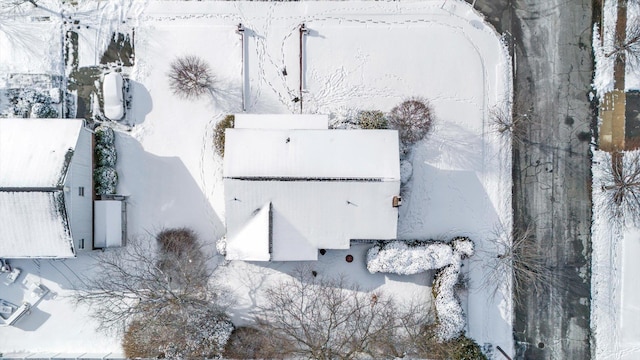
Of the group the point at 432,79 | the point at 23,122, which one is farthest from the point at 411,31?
the point at 23,122

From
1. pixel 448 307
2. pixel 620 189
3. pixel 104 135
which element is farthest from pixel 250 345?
pixel 620 189

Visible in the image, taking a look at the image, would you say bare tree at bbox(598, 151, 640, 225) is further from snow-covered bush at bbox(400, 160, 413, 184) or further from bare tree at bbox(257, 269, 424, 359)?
bare tree at bbox(257, 269, 424, 359)

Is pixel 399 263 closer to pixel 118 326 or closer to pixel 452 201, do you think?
pixel 452 201

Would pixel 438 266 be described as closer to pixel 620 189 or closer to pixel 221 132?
pixel 620 189

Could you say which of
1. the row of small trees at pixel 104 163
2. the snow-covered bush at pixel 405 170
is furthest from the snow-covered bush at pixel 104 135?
the snow-covered bush at pixel 405 170

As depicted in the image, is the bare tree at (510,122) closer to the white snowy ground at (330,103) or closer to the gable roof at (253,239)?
the white snowy ground at (330,103)

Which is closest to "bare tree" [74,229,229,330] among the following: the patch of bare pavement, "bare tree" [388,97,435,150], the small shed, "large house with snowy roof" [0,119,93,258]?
the small shed
